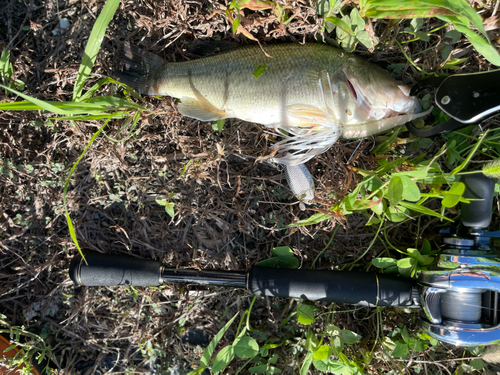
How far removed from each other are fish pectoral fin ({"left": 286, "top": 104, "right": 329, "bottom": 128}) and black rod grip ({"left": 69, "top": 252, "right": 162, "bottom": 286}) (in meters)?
1.31

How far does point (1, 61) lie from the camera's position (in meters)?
2.19

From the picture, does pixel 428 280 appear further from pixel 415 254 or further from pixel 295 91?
pixel 295 91

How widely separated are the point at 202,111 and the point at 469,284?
72.4 inches

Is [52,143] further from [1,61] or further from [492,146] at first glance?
[492,146]

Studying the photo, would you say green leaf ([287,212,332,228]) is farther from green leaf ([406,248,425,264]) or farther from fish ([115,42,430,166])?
green leaf ([406,248,425,264])

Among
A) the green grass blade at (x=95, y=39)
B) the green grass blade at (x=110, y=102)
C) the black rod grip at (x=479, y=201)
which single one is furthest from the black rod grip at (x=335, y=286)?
the green grass blade at (x=95, y=39)

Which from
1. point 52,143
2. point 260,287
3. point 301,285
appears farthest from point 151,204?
point 301,285

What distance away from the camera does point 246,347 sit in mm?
2059

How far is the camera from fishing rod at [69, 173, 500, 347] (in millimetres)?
1729

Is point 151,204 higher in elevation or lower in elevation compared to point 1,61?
lower

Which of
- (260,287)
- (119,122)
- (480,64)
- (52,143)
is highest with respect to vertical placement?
(480,64)

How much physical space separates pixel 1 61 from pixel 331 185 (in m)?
2.42

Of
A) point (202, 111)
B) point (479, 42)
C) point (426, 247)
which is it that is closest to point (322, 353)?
point (426, 247)

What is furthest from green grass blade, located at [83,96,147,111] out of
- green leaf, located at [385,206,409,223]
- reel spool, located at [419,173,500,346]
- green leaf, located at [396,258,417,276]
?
reel spool, located at [419,173,500,346]
